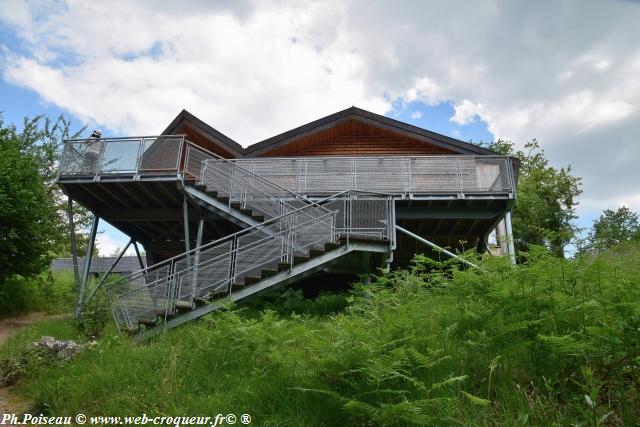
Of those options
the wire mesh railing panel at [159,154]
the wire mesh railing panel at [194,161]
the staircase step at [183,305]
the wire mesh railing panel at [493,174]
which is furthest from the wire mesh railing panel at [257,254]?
the wire mesh railing panel at [493,174]

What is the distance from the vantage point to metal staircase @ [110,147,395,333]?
9289mm

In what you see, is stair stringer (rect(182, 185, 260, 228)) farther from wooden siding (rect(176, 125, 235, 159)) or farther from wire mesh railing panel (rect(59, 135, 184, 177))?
wooden siding (rect(176, 125, 235, 159))

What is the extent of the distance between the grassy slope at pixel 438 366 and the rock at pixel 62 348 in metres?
0.79

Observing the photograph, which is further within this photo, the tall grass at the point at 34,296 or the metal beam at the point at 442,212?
the tall grass at the point at 34,296

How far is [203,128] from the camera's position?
16844mm

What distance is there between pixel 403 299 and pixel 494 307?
5.81 feet

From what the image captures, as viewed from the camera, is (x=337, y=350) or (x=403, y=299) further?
(x=403, y=299)

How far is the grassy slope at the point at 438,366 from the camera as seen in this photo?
3576 millimetres

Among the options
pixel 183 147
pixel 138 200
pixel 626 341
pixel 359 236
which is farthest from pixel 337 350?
pixel 138 200

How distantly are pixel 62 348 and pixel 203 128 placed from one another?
11.1 meters

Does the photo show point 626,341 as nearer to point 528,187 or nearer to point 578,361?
point 578,361

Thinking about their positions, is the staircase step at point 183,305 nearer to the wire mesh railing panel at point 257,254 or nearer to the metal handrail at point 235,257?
the metal handrail at point 235,257

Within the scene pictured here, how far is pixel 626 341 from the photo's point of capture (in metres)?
3.60

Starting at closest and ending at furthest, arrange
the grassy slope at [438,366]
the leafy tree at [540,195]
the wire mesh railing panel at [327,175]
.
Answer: the grassy slope at [438,366], the wire mesh railing panel at [327,175], the leafy tree at [540,195]
